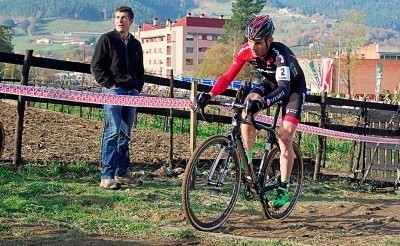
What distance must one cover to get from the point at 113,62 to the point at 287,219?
295 cm

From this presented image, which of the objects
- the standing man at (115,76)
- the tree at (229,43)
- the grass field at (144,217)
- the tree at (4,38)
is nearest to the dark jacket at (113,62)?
the standing man at (115,76)

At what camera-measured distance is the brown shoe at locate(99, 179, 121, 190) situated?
8328mm

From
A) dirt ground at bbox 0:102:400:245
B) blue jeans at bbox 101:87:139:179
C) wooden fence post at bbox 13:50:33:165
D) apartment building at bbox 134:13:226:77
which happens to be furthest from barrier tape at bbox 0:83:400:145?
apartment building at bbox 134:13:226:77

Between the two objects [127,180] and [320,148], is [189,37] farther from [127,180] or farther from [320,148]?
[127,180]

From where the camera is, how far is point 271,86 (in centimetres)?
716

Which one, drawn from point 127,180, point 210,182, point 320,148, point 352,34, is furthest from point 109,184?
point 352,34

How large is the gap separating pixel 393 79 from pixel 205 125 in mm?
86139

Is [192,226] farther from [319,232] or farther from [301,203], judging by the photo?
[301,203]

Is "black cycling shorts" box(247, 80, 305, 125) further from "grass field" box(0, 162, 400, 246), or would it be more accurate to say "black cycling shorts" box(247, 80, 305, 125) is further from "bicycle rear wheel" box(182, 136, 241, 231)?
"grass field" box(0, 162, 400, 246)

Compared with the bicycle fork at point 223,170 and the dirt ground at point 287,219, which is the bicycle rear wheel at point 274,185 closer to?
the dirt ground at point 287,219

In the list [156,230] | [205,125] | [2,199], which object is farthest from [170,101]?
[205,125]

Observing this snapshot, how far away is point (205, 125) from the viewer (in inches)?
869

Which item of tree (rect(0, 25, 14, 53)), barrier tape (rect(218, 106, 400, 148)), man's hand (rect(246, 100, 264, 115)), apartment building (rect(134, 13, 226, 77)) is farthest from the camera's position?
apartment building (rect(134, 13, 226, 77))

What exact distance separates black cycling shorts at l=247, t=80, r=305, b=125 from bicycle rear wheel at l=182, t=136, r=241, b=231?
818 millimetres
